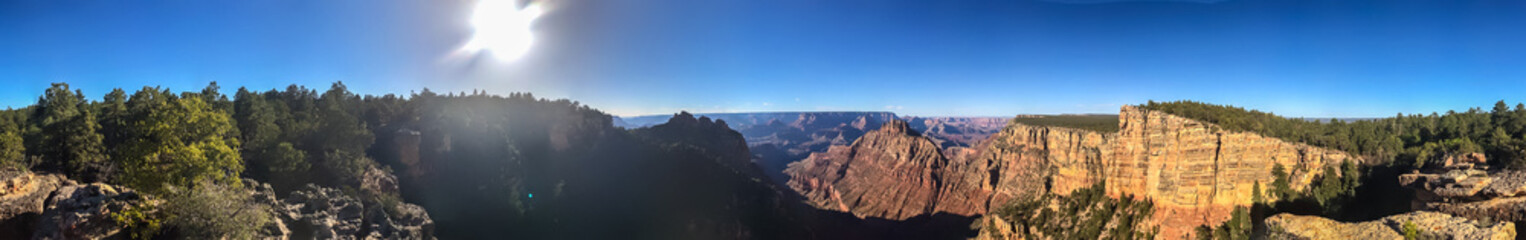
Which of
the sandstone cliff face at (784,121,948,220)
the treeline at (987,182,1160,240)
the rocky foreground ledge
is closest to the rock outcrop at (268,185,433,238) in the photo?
the rocky foreground ledge

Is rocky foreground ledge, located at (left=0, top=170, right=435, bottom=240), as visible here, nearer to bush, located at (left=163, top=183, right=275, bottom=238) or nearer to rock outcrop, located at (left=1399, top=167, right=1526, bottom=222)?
bush, located at (left=163, top=183, right=275, bottom=238)

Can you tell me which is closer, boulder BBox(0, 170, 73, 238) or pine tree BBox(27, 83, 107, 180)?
boulder BBox(0, 170, 73, 238)

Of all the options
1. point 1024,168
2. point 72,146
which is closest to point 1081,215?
point 1024,168

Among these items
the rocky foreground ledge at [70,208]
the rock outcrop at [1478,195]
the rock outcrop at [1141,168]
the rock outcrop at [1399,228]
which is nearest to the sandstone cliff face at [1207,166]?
the rock outcrop at [1141,168]

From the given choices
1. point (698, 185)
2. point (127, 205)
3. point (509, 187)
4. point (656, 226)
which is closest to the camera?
point (127, 205)

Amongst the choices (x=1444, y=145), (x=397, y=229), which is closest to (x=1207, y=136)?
(x=1444, y=145)

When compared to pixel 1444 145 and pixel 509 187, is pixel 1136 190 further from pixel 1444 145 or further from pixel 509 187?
pixel 509 187
